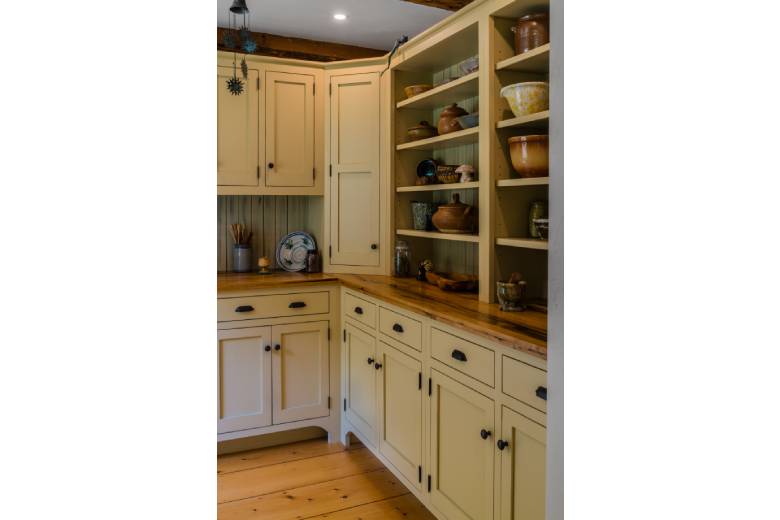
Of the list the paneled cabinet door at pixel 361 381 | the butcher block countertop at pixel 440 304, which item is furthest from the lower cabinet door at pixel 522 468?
the paneled cabinet door at pixel 361 381

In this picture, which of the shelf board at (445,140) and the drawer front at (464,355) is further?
the shelf board at (445,140)

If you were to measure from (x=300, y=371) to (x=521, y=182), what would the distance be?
1662mm

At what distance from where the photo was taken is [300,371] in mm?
3229

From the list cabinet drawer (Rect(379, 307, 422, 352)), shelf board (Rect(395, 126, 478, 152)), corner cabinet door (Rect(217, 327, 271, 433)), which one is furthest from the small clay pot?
corner cabinet door (Rect(217, 327, 271, 433))

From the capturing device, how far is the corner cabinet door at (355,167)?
3336 mm

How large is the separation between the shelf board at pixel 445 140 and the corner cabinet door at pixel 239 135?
2.75 ft

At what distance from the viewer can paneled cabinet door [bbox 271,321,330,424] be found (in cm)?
317

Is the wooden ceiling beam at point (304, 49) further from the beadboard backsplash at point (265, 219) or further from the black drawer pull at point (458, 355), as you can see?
the black drawer pull at point (458, 355)

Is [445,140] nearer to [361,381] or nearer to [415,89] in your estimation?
[415,89]

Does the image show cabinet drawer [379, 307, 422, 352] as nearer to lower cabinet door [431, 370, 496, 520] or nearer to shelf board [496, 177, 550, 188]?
lower cabinet door [431, 370, 496, 520]

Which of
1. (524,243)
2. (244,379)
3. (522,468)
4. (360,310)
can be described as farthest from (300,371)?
(522,468)

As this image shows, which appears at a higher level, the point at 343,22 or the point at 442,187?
the point at 343,22

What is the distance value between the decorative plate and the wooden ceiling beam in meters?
1.09

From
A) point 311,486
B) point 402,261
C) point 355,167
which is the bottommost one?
point 311,486
